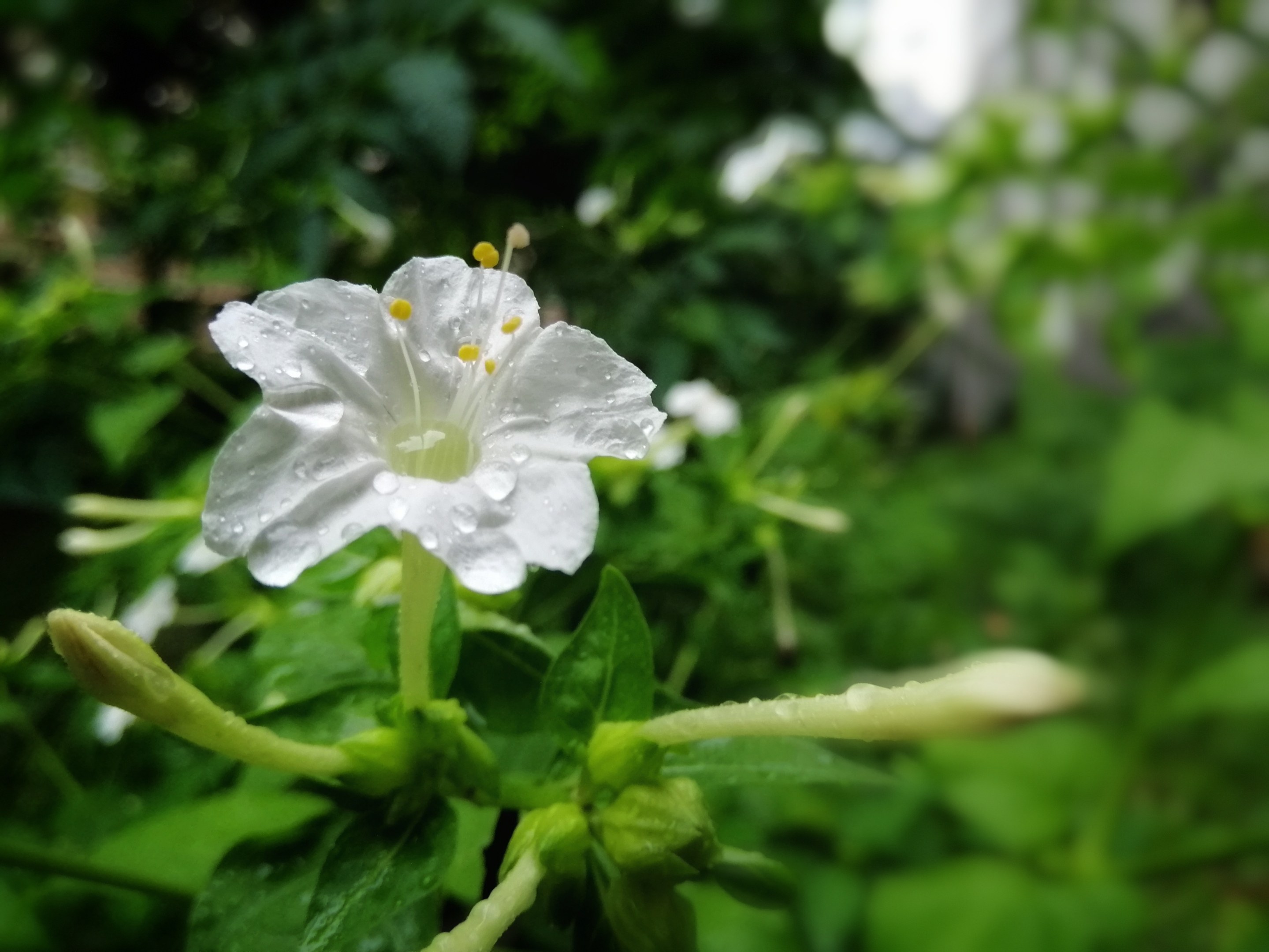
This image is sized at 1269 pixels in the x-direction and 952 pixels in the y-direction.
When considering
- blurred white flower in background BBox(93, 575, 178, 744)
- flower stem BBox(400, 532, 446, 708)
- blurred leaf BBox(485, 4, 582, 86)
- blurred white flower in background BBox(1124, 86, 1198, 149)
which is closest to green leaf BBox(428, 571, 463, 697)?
flower stem BBox(400, 532, 446, 708)

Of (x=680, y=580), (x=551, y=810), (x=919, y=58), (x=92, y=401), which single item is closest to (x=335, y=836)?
(x=551, y=810)

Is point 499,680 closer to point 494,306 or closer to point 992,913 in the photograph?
point 494,306

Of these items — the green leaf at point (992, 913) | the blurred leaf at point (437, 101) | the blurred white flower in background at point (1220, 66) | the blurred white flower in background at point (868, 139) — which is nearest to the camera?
the blurred leaf at point (437, 101)

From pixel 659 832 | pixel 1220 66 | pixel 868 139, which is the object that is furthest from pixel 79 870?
pixel 1220 66

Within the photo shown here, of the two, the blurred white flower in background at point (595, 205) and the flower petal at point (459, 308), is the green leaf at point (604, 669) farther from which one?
the blurred white flower in background at point (595, 205)

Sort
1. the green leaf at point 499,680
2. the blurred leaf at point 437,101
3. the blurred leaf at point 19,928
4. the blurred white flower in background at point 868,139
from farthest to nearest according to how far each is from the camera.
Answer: the blurred white flower in background at point 868,139 → the blurred leaf at point 437,101 → the blurred leaf at point 19,928 → the green leaf at point 499,680

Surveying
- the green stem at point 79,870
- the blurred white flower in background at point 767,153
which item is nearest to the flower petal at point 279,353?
the green stem at point 79,870

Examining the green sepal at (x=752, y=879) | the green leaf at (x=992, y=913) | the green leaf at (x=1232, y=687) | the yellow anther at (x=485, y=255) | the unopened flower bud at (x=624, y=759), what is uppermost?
the yellow anther at (x=485, y=255)
